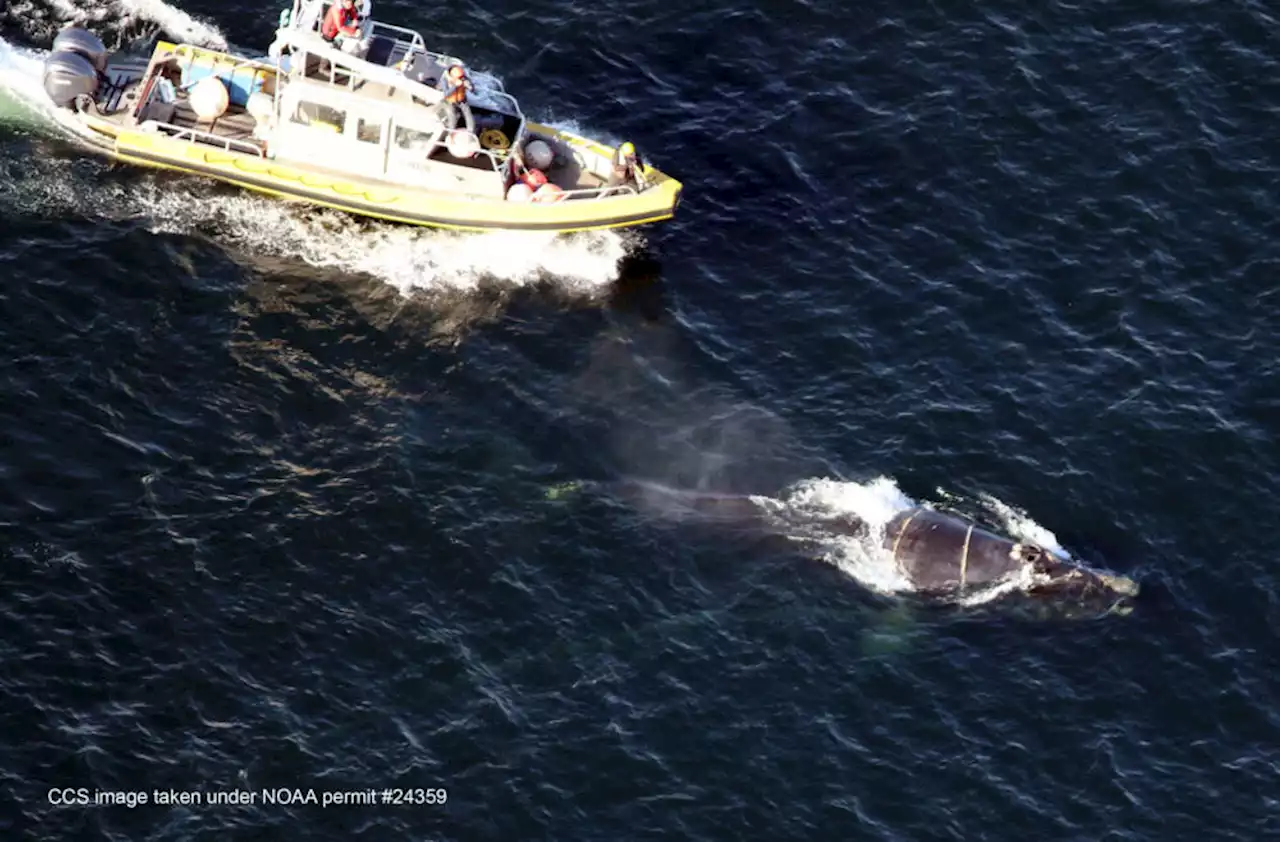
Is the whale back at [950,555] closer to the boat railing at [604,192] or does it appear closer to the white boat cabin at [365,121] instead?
the boat railing at [604,192]

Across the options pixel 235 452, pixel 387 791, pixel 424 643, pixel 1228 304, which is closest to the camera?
pixel 387 791

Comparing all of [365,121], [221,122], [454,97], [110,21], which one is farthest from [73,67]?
[454,97]

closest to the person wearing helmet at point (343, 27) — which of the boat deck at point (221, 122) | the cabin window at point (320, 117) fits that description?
the cabin window at point (320, 117)

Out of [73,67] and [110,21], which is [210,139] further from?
[110,21]

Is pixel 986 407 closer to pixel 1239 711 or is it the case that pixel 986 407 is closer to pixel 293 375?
pixel 1239 711

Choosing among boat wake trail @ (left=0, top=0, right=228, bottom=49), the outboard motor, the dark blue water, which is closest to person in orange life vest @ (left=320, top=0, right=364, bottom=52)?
the dark blue water

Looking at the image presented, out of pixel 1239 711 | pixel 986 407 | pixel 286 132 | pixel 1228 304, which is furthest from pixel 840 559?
pixel 286 132

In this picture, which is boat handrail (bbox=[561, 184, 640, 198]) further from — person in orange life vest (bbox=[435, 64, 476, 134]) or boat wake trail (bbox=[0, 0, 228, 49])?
boat wake trail (bbox=[0, 0, 228, 49])
